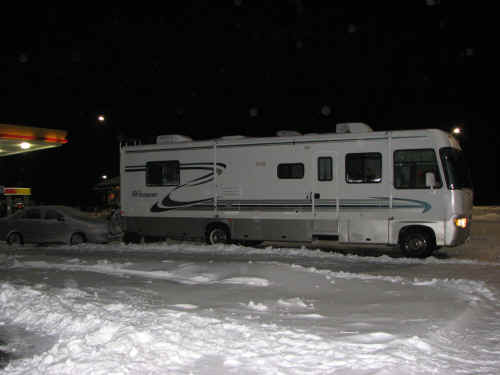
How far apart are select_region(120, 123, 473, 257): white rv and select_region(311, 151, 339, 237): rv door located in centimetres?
3

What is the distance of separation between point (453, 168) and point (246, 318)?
8759 millimetres

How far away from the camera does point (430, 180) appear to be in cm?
1339

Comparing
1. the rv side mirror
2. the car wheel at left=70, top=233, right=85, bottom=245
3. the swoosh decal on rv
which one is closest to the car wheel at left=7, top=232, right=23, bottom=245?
the car wheel at left=70, top=233, right=85, bottom=245

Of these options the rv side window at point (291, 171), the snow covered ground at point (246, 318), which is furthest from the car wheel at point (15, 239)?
the rv side window at point (291, 171)

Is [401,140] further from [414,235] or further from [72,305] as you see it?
[72,305]

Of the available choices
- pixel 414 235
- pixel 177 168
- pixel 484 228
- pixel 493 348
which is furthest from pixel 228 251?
pixel 484 228

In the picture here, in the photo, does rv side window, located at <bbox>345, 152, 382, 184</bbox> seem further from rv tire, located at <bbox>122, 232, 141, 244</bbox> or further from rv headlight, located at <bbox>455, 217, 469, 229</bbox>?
rv tire, located at <bbox>122, 232, 141, 244</bbox>

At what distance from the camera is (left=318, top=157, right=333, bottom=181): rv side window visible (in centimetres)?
1467

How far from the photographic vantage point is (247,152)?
624 inches

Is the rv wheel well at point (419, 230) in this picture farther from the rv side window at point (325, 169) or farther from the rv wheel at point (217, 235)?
the rv wheel at point (217, 235)

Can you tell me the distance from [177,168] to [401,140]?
709 centimetres

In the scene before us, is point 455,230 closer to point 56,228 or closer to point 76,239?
point 76,239

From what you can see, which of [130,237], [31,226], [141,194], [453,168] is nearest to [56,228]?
[31,226]

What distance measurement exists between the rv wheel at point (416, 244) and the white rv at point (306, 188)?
0.03m
